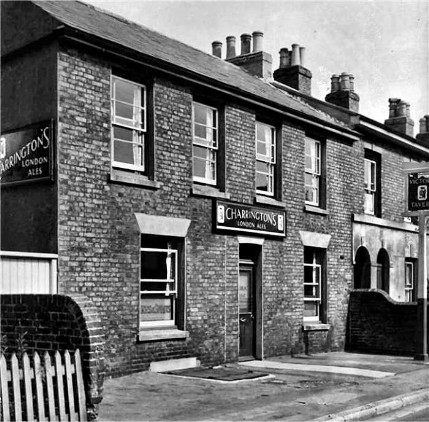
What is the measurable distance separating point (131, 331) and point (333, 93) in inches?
514

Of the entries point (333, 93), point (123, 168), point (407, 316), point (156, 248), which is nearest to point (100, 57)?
point (123, 168)

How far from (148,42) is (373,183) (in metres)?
8.84

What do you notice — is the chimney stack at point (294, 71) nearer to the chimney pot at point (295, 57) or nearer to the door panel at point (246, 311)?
the chimney pot at point (295, 57)

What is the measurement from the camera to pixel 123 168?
40.0 ft

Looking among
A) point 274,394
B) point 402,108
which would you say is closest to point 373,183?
point 402,108

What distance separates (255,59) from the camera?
20.9 metres

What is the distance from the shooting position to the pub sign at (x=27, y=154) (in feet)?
35.7

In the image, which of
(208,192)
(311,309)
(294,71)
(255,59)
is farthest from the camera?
(294,71)

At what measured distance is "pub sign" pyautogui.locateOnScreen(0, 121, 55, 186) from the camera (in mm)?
10891

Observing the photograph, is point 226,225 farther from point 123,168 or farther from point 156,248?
point 123,168

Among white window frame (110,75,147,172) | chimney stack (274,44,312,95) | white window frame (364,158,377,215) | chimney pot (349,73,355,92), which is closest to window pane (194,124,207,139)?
white window frame (110,75,147,172)

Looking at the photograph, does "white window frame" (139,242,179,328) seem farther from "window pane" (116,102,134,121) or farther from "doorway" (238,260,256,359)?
"window pane" (116,102,134,121)

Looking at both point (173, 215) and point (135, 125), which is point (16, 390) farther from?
point (135, 125)

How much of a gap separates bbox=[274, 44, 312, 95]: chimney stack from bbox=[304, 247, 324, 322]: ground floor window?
6.72 metres
